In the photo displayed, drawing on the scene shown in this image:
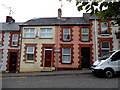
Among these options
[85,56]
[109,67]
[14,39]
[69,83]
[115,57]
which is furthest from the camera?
[14,39]

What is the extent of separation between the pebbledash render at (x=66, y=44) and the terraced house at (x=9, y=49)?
4.20 ft

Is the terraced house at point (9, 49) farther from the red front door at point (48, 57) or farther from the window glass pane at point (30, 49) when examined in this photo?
the red front door at point (48, 57)

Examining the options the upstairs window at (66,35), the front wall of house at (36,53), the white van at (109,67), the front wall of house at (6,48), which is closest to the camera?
the white van at (109,67)

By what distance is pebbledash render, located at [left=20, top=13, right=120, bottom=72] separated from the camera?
13758 millimetres

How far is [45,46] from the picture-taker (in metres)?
14.4

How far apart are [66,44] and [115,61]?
6892 mm

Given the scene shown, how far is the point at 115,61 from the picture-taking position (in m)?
8.27

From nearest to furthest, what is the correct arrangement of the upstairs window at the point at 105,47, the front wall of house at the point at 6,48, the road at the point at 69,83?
the road at the point at 69,83 < the upstairs window at the point at 105,47 < the front wall of house at the point at 6,48

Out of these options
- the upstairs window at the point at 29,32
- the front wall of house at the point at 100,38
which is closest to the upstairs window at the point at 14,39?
the upstairs window at the point at 29,32

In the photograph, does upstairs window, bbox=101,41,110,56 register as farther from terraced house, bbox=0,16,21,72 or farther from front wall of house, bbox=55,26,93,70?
terraced house, bbox=0,16,21,72

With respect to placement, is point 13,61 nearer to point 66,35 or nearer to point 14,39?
point 14,39

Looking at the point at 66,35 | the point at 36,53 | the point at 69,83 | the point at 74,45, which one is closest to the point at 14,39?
the point at 36,53

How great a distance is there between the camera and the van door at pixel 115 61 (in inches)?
321

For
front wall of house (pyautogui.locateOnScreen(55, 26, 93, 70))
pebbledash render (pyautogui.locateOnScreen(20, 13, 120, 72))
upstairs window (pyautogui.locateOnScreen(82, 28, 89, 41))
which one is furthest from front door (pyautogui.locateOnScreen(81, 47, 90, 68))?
upstairs window (pyautogui.locateOnScreen(82, 28, 89, 41))
